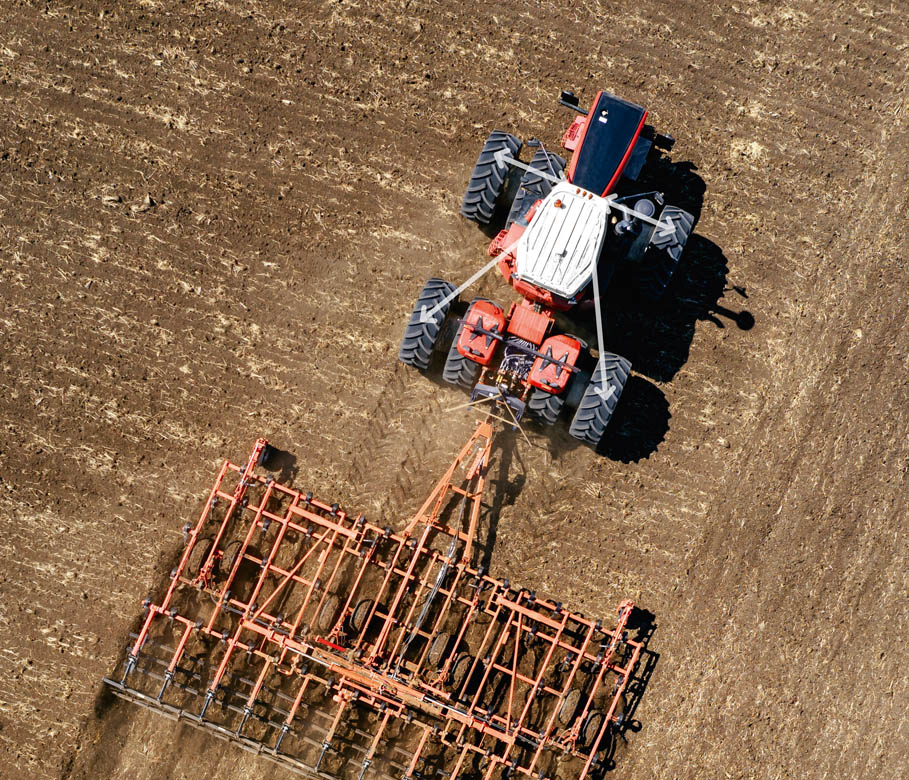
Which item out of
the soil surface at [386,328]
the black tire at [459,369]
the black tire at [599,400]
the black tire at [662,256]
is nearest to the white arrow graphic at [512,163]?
the soil surface at [386,328]

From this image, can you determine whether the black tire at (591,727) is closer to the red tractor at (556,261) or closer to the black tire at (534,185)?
the red tractor at (556,261)

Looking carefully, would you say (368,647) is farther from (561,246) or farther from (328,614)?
(561,246)

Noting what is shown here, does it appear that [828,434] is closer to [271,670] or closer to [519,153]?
[519,153]

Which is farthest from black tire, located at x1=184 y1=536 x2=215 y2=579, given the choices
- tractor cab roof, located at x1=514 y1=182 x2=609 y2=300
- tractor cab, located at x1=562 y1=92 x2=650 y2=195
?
tractor cab, located at x1=562 y1=92 x2=650 y2=195

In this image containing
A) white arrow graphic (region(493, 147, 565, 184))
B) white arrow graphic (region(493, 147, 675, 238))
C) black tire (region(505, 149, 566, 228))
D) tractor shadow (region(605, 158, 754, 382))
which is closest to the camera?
white arrow graphic (region(493, 147, 675, 238))

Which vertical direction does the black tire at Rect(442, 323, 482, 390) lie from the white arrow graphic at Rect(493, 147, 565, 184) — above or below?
below

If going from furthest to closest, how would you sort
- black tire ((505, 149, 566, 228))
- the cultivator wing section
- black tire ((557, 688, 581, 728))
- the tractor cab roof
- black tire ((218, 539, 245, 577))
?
1. black tire ((218, 539, 245, 577))
2. black tire ((557, 688, 581, 728))
3. the cultivator wing section
4. black tire ((505, 149, 566, 228))
5. the tractor cab roof

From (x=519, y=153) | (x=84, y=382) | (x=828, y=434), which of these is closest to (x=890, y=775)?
(x=828, y=434)

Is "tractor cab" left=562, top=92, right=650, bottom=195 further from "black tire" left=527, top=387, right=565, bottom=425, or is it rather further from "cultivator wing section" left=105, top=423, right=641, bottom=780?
"cultivator wing section" left=105, top=423, right=641, bottom=780
